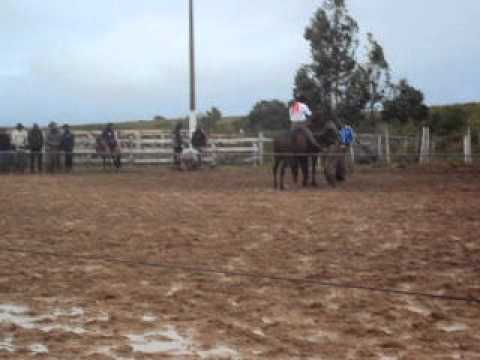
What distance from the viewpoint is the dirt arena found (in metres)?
4.68

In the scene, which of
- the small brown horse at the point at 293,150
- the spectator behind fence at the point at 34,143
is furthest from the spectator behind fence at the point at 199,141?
the small brown horse at the point at 293,150

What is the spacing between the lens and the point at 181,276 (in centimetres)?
671

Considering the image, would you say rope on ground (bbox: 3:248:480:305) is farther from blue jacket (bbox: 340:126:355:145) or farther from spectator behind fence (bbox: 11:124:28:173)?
spectator behind fence (bbox: 11:124:28:173)

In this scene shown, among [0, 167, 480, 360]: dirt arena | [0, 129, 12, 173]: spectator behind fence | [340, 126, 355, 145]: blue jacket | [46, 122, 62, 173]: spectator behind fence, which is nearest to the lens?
[0, 167, 480, 360]: dirt arena

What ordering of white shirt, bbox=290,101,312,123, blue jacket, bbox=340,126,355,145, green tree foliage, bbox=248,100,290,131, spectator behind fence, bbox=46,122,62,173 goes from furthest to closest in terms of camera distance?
green tree foliage, bbox=248,100,290,131
spectator behind fence, bbox=46,122,62,173
blue jacket, bbox=340,126,355,145
white shirt, bbox=290,101,312,123

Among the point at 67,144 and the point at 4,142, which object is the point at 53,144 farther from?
the point at 4,142

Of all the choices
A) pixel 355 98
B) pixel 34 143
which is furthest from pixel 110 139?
pixel 355 98

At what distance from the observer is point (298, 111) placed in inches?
656

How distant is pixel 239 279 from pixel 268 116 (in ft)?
118


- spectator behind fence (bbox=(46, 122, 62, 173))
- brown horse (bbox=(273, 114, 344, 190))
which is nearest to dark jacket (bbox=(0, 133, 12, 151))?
spectator behind fence (bbox=(46, 122, 62, 173))

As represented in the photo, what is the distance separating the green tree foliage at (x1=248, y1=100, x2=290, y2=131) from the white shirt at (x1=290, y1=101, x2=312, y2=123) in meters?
22.4

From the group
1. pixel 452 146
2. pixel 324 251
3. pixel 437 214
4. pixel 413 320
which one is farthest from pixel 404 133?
pixel 413 320

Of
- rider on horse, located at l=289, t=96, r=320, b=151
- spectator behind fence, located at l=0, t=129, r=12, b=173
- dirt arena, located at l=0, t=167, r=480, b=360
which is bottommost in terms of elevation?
dirt arena, located at l=0, t=167, r=480, b=360

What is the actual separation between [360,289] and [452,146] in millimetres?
25769
